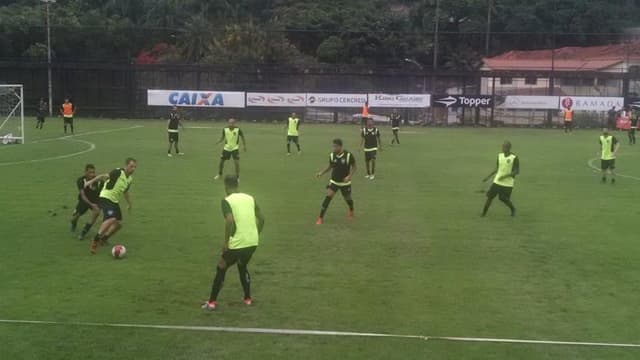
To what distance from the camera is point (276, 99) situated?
62688 millimetres

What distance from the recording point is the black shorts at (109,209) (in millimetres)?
14211

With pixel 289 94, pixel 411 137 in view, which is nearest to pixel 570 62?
pixel 289 94

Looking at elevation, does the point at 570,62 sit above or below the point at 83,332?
above

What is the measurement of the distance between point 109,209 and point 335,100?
49.0 m

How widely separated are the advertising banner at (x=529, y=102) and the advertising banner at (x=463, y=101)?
40.6 inches

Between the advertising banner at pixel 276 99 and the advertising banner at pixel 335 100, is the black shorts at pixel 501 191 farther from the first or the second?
the advertising banner at pixel 276 99

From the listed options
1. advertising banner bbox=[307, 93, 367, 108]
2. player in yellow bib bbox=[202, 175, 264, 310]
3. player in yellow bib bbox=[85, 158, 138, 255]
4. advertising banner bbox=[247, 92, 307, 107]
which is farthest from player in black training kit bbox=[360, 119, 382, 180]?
advertising banner bbox=[247, 92, 307, 107]

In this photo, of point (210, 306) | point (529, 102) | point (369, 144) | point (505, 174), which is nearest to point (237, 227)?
point (210, 306)

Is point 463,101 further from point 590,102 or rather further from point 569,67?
point 569,67

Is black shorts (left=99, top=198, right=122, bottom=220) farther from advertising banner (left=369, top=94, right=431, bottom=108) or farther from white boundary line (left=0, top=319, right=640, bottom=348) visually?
advertising banner (left=369, top=94, right=431, bottom=108)

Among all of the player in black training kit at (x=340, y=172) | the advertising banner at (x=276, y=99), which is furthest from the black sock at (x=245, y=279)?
the advertising banner at (x=276, y=99)

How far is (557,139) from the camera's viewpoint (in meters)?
47.6

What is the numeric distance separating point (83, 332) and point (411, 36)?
81595 millimetres

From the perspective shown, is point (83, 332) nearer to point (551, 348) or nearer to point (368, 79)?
point (551, 348)
